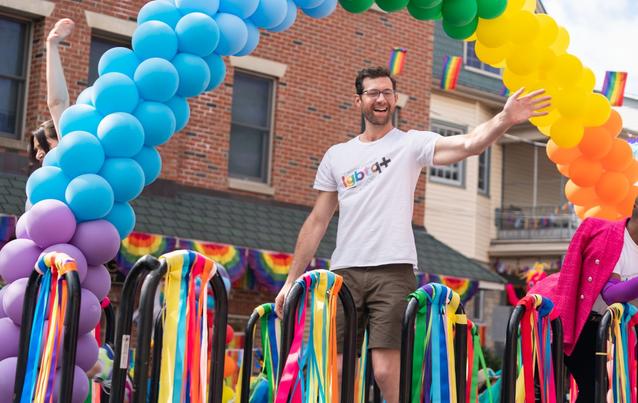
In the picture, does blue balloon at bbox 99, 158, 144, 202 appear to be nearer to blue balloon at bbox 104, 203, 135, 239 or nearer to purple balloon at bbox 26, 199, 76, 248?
blue balloon at bbox 104, 203, 135, 239

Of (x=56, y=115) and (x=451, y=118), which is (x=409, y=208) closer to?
(x=56, y=115)

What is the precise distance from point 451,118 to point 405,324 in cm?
2074

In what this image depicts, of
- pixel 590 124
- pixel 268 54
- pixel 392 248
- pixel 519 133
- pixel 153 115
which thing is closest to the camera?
pixel 392 248

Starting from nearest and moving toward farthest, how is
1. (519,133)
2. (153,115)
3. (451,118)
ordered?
(153,115)
(451,118)
(519,133)

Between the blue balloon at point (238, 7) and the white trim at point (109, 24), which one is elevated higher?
the white trim at point (109, 24)

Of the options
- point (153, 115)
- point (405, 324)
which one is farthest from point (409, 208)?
point (153, 115)

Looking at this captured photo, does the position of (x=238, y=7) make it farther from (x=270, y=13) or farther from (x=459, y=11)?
(x=459, y=11)

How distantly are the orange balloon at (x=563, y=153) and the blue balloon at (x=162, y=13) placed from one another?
11.9ft

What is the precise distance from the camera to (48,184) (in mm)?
6027

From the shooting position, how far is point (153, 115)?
248 inches

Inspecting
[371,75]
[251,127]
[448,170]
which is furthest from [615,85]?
[448,170]

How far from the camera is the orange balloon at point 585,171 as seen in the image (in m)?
8.62

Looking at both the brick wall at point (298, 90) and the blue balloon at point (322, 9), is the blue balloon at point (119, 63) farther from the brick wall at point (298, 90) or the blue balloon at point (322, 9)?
the brick wall at point (298, 90)

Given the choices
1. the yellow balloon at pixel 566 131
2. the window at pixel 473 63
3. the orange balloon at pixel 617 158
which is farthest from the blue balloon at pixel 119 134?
the window at pixel 473 63
